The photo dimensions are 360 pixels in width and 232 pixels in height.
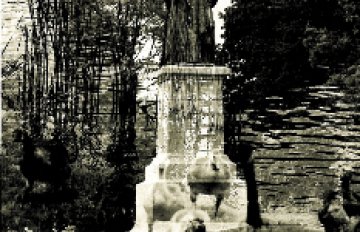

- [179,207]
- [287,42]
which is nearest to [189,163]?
[179,207]

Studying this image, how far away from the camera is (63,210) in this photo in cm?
1080

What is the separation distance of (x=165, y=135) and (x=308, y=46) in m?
6.93

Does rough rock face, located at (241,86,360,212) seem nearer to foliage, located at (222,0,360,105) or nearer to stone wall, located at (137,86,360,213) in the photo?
stone wall, located at (137,86,360,213)

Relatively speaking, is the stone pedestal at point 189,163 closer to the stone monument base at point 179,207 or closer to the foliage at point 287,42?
the stone monument base at point 179,207

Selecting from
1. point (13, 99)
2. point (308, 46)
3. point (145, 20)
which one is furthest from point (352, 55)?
point (13, 99)

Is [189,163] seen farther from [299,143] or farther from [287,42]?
[287,42]

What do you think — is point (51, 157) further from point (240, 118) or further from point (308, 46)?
point (308, 46)

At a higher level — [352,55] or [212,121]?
[352,55]

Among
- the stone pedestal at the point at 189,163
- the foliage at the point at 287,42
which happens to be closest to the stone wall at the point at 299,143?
the foliage at the point at 287,42

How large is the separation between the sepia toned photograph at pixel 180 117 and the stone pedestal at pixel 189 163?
0.05 ft

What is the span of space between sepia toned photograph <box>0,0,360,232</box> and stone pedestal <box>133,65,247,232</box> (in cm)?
1

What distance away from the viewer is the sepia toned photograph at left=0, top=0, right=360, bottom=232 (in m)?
8.64

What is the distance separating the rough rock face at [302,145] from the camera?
1245 centimetres

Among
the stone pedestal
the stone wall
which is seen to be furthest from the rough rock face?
the stone pedestal
